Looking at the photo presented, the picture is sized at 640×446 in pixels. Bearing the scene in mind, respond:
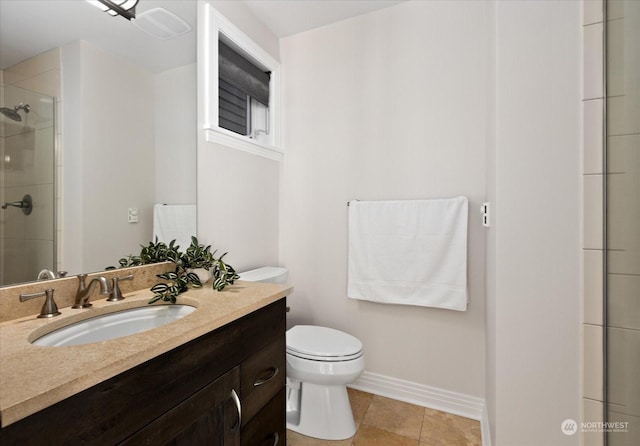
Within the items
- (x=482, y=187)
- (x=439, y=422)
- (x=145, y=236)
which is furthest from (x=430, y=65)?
(x=439, y=422)

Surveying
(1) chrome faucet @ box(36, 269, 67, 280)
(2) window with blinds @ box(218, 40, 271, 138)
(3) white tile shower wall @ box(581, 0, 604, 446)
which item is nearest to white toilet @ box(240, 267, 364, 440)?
(3) white tile shower wall @ box(581, 0, 604, 446)

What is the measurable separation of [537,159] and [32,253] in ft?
5.23

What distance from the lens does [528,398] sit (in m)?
1.01

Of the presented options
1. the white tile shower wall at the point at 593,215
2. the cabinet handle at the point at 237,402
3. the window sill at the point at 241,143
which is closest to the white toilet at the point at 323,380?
the cabinet handle at the point at 237,402

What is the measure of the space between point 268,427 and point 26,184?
1.09 m

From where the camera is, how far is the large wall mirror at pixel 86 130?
866 millimetres

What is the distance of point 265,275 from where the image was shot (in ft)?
5.70

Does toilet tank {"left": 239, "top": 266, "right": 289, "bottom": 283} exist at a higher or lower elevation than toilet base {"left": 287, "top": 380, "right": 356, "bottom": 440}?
higher

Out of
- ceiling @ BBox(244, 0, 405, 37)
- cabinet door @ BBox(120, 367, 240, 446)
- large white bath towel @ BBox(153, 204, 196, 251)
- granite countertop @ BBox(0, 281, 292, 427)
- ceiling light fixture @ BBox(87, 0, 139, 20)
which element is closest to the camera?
granite countertop @ BBox(0, 281, 292, 427)

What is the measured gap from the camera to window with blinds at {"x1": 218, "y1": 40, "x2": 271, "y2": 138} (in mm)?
1704

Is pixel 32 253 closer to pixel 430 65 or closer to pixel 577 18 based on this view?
pixel 577 18

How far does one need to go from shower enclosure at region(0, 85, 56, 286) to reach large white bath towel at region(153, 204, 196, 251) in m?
0.38

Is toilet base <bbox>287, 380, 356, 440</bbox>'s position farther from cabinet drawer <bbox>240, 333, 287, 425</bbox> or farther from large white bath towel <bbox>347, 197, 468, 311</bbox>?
large white bath towel <bbox>347, 197, 468, 311</bbox>

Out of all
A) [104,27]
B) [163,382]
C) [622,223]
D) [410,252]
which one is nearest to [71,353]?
[163,382]
